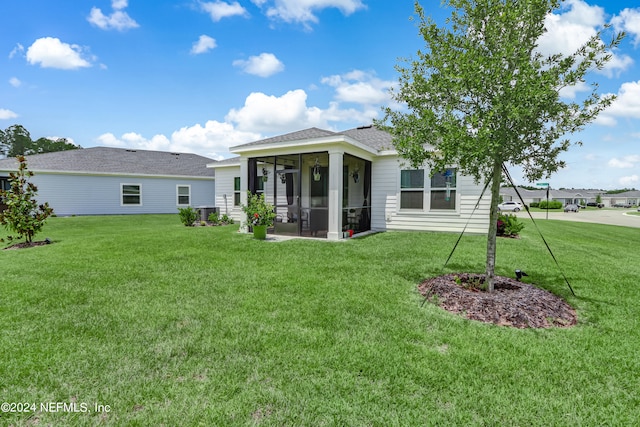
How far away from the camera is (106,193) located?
18.3m

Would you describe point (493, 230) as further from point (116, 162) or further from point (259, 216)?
point (116, 162)

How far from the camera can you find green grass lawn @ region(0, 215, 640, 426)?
1962mm

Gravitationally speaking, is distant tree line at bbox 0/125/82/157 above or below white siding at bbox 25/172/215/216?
above

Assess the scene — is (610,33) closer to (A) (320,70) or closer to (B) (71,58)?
(A) (320,70)

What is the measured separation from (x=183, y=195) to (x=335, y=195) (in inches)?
606

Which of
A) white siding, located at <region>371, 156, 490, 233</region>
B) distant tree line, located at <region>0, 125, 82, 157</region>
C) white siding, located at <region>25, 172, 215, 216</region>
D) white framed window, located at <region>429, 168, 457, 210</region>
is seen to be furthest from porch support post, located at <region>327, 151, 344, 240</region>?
distant tree line, located at <region>0, 125, 82, 157</region>

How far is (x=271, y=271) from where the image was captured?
5441 millimetres

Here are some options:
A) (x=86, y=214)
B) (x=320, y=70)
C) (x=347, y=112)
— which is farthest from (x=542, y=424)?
(x=86, y=214)

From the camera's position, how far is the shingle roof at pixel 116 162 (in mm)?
17422

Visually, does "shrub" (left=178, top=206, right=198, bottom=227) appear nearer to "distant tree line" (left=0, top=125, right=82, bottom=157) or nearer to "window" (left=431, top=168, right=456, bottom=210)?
"window" (left=431, top=168, right=456, bottom=210)

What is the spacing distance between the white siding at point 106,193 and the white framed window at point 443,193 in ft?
52.6

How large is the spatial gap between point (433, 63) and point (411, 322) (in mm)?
3342

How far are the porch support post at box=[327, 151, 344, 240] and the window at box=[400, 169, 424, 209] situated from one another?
111 inches

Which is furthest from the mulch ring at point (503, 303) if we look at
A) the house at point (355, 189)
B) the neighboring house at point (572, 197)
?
the neighboring house at point (572, 197)
